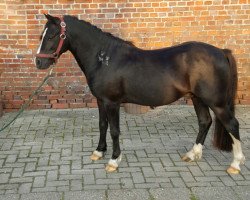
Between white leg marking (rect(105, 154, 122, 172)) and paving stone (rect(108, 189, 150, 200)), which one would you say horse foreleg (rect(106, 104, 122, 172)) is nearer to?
white leg marking (rect(105, 154, 122, 172))

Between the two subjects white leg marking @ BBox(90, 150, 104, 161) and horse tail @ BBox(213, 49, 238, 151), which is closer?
horse tail @ BBox(213, 49, 238, 151)

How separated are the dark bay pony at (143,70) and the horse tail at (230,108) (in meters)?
0.01

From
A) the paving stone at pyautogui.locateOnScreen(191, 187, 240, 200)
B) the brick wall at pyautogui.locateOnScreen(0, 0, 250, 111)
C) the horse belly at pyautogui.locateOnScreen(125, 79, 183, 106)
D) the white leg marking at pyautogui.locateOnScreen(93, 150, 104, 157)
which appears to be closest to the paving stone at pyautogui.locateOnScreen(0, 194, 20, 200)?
the white leg marking at pyautogui.locateOnScreen(93, 150, 104, 157)

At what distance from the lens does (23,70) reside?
683cm

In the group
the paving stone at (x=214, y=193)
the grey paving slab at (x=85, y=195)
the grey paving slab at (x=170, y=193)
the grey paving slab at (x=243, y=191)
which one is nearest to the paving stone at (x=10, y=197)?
the grey paving slab at (x=85, y=195)

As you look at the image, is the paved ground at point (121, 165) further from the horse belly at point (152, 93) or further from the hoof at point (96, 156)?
the horse belly at point (152, 93)

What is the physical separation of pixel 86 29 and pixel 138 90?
1034 millimetres

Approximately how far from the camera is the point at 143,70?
436cm

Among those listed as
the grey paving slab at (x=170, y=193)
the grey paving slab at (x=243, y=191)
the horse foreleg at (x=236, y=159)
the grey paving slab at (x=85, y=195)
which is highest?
the horse foreleg at (x=236, y=159)

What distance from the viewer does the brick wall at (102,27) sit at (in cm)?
661

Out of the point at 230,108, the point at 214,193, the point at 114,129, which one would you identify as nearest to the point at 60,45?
the point at 114,129

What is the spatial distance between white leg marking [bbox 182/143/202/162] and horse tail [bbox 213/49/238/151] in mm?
244

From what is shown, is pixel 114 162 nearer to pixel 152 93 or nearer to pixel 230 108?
pixel 152 93

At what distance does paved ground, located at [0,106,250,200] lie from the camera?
3.95 m
